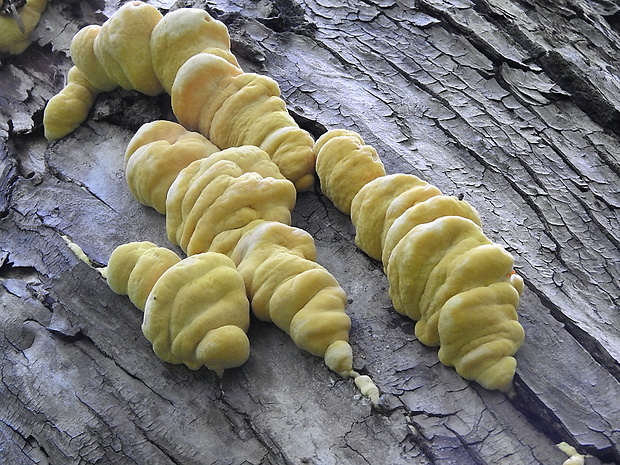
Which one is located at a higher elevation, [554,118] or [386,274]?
[554,118]

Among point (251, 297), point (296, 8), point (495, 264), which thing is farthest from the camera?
point (296, 8)

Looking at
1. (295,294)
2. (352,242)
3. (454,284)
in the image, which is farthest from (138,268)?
(454,284)

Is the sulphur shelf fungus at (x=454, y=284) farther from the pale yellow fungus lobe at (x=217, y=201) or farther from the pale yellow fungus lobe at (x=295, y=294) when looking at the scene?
the pale yellow fungus lobe at (x=217, y=201)

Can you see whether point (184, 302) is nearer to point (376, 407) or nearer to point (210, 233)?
point (210, 233)

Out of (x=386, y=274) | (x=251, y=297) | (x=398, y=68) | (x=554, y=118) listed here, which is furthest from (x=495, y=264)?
(x=398, y=68)

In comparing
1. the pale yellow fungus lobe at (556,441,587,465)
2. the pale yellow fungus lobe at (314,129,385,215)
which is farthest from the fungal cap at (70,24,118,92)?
the pale yellow fungus lobe at (556,441,587,465)

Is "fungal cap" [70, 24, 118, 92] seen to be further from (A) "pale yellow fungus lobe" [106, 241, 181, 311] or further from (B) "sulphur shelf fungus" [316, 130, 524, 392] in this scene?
(B) "sulphur shelf fungus" [316, 130, 524, 392]
